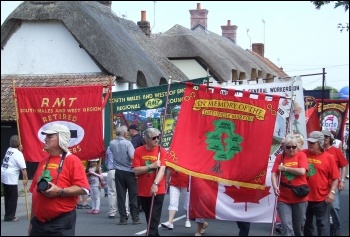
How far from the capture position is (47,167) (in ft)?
23.6

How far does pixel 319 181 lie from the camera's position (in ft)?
32.3

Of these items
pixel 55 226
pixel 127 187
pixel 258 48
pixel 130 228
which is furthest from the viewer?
pixel 258 48

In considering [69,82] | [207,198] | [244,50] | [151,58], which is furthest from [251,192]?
[244,50]

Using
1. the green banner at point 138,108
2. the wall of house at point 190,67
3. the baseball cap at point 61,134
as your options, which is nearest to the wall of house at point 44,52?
the green banner at point 138,108

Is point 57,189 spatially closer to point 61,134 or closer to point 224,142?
point 61,134

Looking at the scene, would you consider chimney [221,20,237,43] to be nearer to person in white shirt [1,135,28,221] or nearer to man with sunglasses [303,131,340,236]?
person in white shirt [1,135,28,221]

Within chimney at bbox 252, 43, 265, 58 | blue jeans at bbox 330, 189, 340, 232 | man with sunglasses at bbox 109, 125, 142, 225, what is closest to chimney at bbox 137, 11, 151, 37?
man with sunglasses at bbox 109, 125, 142, 225

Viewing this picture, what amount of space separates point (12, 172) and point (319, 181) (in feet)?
22.0

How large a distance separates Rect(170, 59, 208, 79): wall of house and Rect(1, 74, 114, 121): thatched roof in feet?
53.5

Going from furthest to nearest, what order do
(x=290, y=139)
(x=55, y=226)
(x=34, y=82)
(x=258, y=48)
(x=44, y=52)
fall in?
(x=258, y=48), (x=44, y=52), (x=34, y=82), (x=290, y=139), (x=55, y=226)

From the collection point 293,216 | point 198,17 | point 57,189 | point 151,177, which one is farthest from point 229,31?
point 57,189

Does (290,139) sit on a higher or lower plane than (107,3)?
lower

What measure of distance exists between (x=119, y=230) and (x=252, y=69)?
39.9 m

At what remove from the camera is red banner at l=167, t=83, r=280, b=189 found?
942 centimetres
